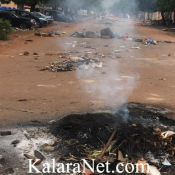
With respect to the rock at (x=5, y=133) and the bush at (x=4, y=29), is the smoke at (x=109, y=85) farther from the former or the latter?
the bush at (x=4, y=29)

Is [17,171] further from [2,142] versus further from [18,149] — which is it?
[2,142]

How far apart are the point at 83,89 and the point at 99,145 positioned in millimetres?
3307

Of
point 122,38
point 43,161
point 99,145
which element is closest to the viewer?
point 43,161

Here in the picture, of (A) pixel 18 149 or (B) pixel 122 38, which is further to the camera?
(B) pixel 122 38

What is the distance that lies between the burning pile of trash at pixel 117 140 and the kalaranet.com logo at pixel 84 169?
0.06 m

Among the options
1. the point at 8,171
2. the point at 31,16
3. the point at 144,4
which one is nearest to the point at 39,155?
the point at 8,171

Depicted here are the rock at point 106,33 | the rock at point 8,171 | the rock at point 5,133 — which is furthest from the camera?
the rock at point 106,33

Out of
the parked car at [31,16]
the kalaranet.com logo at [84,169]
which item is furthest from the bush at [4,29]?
the kalaranet.com logo at [84,169]

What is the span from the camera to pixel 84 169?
3557 mm

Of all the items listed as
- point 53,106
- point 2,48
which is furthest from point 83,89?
point 2,48

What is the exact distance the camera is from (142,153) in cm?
388

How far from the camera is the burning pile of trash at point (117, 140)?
3.77 meters

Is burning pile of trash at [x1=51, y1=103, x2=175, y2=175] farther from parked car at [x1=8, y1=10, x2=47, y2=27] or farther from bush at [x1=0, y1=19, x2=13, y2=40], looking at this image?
parked car at [x1=8, y1=10, x2=47, y2=27]

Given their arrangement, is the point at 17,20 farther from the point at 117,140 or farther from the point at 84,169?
the point at 84,169
